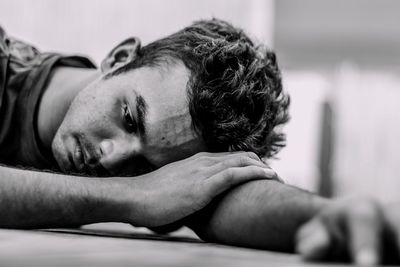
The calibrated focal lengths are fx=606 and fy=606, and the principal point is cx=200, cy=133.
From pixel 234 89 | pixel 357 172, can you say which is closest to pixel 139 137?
pixel 234 89

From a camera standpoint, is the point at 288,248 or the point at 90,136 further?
the point at 90,136

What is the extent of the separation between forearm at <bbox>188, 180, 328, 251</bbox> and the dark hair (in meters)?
0.26

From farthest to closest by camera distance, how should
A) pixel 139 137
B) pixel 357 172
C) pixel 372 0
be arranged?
pixel 357 172 < pixel 372 0 < pixel 139 137

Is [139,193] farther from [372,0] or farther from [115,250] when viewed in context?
[372,0]

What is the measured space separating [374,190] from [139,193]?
15.3 ft

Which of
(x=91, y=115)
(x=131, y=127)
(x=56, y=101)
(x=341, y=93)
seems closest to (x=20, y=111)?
(x=56, y=101)

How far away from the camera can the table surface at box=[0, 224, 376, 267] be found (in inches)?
23.5

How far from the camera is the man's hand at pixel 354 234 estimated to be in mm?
564

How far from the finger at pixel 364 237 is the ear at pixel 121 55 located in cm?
87

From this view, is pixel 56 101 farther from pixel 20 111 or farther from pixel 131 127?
pixel 131 127

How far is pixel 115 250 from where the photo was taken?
72cm

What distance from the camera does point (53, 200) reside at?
90cm

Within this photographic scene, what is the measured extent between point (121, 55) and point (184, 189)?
0.62 meters

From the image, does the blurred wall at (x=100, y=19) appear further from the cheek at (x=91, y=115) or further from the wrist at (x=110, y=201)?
the wrist at (x=110, y=201)
